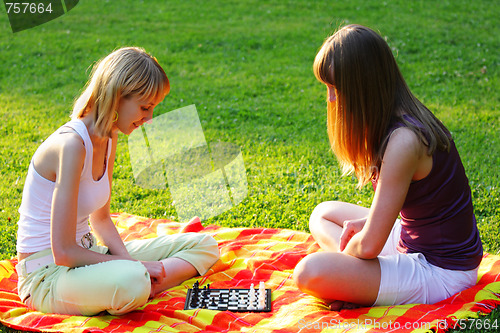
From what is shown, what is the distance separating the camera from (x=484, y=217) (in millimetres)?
4348

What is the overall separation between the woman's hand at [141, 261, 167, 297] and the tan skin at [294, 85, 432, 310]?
0.82 meters

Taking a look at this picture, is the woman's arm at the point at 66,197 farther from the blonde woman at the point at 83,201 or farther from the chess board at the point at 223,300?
the chess board at the point at 223,300

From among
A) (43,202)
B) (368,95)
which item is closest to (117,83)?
(43,202)

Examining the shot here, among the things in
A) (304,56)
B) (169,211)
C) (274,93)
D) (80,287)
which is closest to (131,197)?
(169,211)

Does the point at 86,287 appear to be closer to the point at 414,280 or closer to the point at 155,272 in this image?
the point at 155,272

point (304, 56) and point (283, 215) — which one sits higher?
point (304, 56)

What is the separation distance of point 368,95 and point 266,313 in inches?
53.5

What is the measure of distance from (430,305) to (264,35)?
8.01 meters

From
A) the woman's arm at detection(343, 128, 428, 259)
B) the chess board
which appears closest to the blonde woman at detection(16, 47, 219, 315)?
the chess board

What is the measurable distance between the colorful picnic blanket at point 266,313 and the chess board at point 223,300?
4 centimetres

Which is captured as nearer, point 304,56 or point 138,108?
point 138,108

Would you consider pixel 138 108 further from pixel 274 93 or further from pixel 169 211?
pixel 274 93

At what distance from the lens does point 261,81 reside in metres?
8.19

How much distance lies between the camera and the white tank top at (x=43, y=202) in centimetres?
297
